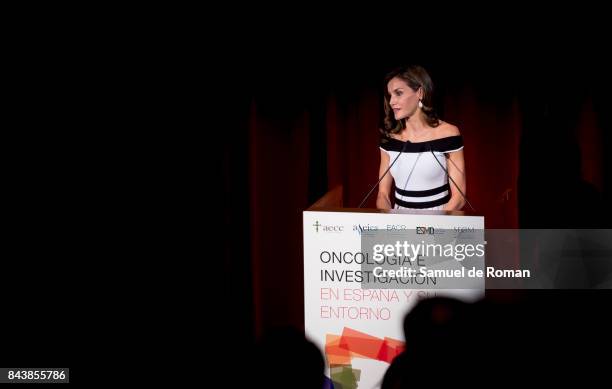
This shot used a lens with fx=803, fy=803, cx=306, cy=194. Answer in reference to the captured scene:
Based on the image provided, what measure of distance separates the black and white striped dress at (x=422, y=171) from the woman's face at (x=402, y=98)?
178 mm

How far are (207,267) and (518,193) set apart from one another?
1.94 meters

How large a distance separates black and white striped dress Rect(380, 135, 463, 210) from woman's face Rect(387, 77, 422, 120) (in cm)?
18

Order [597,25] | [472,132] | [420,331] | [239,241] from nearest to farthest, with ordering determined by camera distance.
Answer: [420,331]
[597,25]
[472,132]
[239,241]

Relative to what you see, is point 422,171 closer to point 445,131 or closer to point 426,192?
point 426,192

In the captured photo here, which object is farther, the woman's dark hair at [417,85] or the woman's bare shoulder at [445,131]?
the woman's bare shoulder at [445,131]

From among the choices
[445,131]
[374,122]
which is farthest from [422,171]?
[374,122]

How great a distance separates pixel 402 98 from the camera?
4.08m

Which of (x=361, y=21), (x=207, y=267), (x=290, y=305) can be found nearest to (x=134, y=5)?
(x=361, y=21)

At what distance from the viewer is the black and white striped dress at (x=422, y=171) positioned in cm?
411

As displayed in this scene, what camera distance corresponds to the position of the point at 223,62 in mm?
4809

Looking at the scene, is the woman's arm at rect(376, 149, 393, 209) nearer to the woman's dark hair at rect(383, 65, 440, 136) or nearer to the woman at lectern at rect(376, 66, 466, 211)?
the woman at lectern at rect(376, 66, 466, 211)

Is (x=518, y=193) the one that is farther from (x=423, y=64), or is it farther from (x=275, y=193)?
(x=275, y=193)

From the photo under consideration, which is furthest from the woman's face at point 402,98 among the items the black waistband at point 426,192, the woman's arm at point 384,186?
the black waistband at point 426,192

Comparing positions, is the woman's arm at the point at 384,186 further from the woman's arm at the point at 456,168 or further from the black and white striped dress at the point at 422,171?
the woman's arm at the point at 456,168
